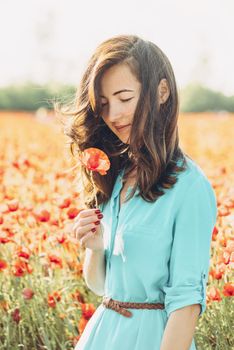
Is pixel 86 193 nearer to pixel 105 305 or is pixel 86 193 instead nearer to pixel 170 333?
pixel 105 305

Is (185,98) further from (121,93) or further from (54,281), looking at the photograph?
(121,93)

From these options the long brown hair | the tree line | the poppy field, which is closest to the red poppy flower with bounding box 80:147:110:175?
the long brown hair

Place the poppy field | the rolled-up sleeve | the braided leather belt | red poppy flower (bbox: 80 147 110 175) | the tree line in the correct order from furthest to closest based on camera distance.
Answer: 1. the tree line
2. the poppy field
3. red poppy flower (bbox: 80 147 110 175)
4. the braided leather belt
5. the rolled-up sleeve

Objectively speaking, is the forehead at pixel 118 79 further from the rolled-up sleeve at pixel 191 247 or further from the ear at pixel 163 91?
the rolled-up sleeve at pixel 191 247

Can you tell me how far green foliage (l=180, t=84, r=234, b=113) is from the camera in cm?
3341

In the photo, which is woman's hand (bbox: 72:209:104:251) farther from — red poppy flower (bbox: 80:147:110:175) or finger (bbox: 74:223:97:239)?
red poppy flower (bbox: 80:147:110:175)

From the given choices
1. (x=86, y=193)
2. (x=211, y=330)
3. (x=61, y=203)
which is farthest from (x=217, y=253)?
(x=86, y=193)

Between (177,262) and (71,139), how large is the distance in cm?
56

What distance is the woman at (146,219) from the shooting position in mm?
1870

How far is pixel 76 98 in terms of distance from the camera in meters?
2.18

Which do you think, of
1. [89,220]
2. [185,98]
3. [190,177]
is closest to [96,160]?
[89,220]

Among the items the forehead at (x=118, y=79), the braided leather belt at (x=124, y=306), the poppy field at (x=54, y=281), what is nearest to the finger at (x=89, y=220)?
the braided leather belt at (x=124, y=306)

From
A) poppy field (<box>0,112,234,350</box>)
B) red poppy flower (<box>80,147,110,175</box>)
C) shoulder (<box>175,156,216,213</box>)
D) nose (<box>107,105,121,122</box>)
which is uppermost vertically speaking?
nose (<box>107,105,121,122</box>)

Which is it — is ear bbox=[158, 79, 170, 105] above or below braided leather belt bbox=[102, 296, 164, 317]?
above
